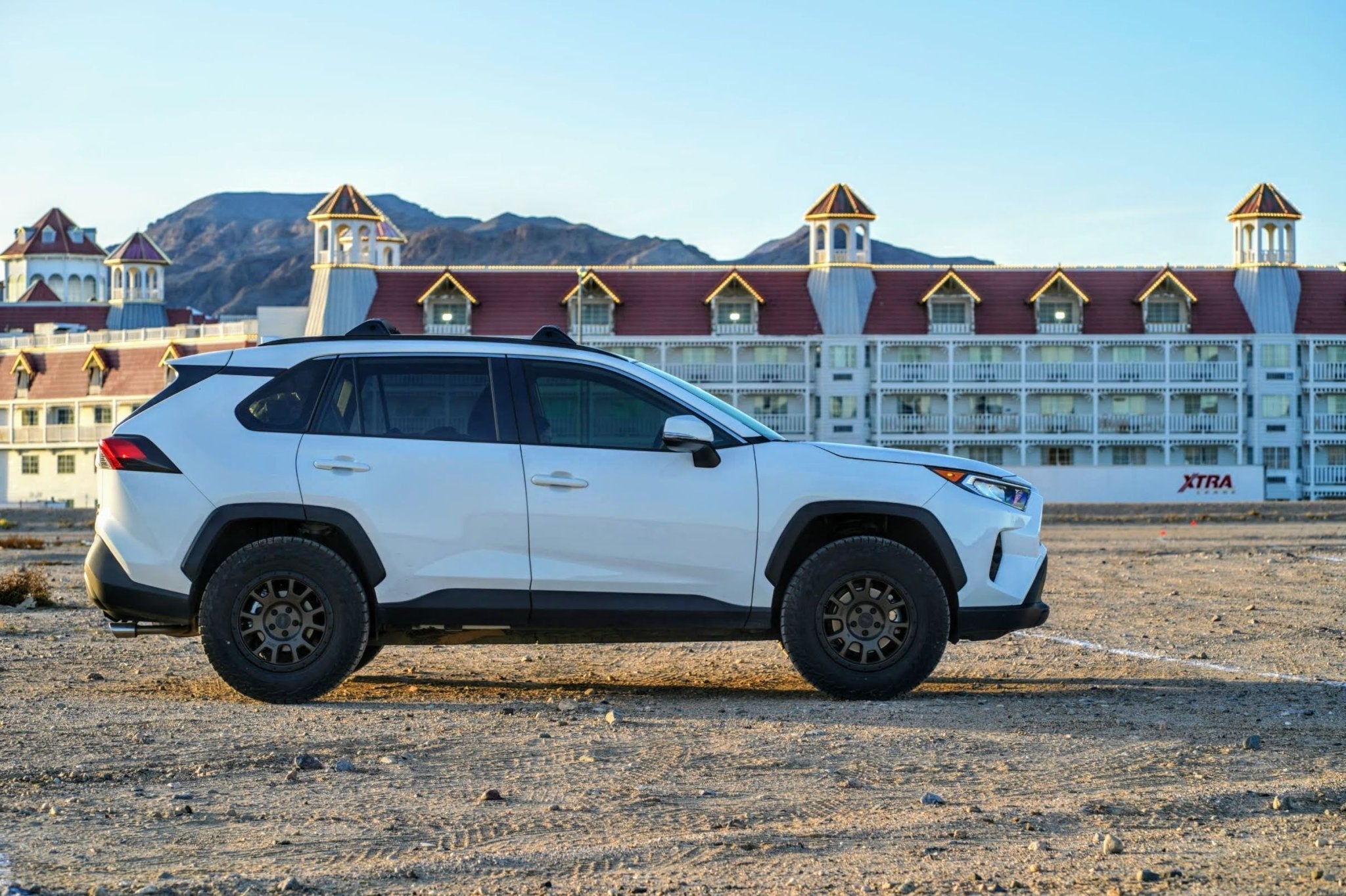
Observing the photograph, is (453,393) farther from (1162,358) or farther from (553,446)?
(1162,358)

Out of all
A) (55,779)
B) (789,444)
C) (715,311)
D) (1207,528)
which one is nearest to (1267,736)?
(789,444)

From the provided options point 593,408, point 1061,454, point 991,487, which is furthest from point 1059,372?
point 593,408

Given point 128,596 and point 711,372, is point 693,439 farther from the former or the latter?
A: point 711,372

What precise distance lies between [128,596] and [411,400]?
6.20 feet

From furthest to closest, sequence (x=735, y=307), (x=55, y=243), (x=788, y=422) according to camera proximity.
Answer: (x=55, y=243) < (x=735, y=307) < (x=788, y=422)

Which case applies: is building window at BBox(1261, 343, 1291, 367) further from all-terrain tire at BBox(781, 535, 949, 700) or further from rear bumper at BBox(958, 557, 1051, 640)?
all-terrain tire at BBox(781, 535, 949, 700)

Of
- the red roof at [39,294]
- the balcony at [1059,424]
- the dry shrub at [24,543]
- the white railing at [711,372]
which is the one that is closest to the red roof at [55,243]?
the red roof at [39,294]

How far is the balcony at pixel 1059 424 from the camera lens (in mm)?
76625

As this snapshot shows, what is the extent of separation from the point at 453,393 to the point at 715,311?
68643 mm

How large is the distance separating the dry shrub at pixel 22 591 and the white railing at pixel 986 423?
63.8m

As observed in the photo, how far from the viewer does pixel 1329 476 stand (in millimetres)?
77375

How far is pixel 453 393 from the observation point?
356 inches

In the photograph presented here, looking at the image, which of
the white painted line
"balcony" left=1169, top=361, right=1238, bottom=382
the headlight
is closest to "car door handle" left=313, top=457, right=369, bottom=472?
the headlight

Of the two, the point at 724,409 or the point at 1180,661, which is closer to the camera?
the point at 724,409
